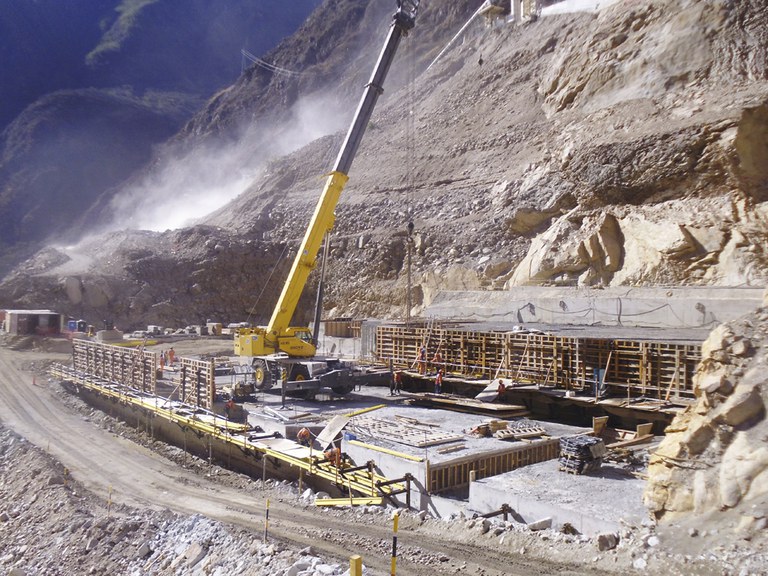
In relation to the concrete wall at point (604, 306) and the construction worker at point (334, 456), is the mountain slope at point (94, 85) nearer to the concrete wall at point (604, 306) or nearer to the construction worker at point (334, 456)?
the concrete wall at point (604, 306)

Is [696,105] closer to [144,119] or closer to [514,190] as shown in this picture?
[514,190]

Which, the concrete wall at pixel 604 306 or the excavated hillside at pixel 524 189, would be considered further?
the excavated hillside at pixel 524 189

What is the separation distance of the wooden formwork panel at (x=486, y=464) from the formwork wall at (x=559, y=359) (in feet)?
15.6

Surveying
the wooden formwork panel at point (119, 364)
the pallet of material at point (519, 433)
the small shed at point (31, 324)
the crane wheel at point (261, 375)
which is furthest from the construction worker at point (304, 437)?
the small shed at point (31, 324)

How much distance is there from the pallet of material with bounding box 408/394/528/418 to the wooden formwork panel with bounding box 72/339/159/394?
28.2ft

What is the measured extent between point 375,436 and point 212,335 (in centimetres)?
2818

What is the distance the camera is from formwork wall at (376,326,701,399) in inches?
623

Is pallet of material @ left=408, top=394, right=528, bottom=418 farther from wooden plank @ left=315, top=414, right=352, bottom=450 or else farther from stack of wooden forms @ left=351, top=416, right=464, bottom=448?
wooden plank @ left=315, top=414, right=352, bottom=450

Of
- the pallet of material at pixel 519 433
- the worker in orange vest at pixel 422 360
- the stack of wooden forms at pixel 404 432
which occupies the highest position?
the worker in orange vest at pixel 422 360

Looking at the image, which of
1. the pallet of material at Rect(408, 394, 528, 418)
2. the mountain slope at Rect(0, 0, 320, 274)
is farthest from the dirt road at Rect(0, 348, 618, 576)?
the mountain slope at Rect(0, 0, 320, 274)

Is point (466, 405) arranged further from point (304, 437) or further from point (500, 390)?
point (304, 437)

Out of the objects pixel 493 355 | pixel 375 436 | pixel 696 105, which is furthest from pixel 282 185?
pixel 375 436

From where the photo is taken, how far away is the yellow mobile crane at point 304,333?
1806 cm

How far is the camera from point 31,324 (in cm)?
3534
